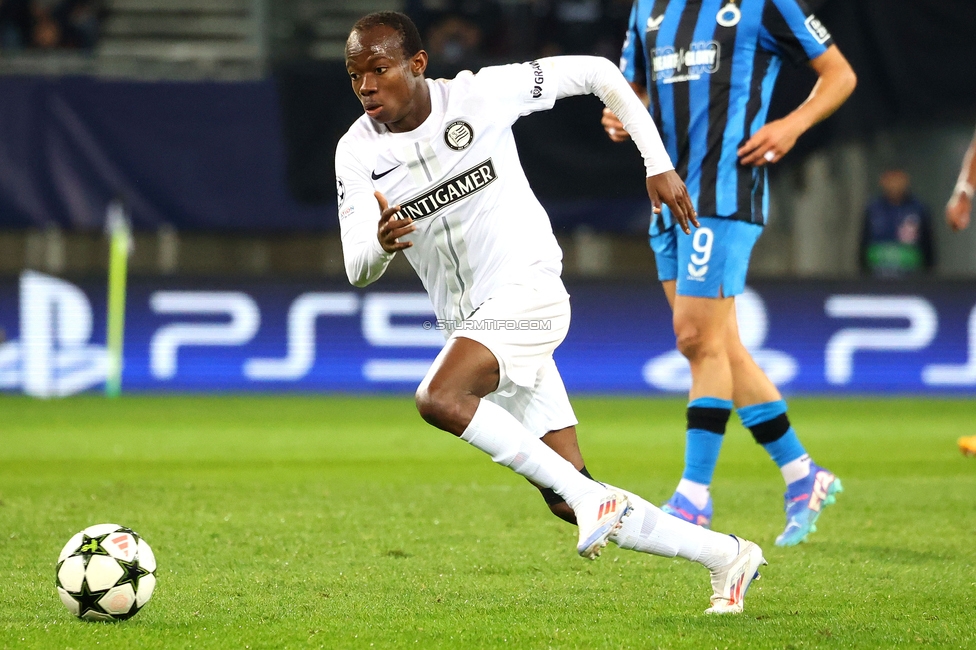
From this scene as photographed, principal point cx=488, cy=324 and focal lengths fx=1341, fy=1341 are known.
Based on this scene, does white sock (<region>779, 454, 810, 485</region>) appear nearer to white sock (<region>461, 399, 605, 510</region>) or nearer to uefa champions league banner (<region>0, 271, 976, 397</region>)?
white sock (<region>461, 399, 605, 510</region>)

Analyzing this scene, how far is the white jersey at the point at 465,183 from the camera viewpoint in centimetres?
399

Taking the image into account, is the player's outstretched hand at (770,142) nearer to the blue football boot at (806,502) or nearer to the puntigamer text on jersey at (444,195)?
the blue football boot at (806,502)

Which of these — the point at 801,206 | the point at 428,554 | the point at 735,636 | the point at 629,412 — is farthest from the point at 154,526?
the point at 801,206

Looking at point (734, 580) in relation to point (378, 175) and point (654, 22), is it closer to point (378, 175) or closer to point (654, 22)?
point (378, 175)

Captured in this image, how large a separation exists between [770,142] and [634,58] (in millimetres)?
773

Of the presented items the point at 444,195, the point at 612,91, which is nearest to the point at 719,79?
the point at 612,91

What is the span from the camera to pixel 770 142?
5.11 meters

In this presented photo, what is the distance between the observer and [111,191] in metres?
12.4

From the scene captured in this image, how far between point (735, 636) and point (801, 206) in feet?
38.1

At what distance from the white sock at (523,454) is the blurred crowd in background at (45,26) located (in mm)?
12567

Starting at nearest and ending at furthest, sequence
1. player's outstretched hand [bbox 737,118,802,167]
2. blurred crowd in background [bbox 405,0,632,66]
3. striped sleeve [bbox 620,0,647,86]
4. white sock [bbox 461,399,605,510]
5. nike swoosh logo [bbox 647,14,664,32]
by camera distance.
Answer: white sock [bbox 461,399,605,510] → player's outstretched hand [bbox 737,118,802,167] → nike swoosh logo [bbox 647,14,664,32] → striped sleeve [bbox 620,0,647,86] → blurred crowd in background [bbox 405,0,632,66]

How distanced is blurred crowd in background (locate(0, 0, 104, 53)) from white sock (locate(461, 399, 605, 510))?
41.2 ft

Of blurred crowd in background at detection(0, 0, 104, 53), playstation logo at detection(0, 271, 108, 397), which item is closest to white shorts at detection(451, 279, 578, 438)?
playstation logo at detection(0, 271, 108, 397)

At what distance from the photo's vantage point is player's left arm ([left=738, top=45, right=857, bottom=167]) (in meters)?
5.11
